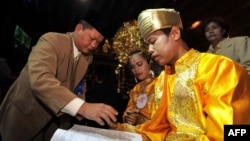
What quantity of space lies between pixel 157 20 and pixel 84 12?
3918 millimetres

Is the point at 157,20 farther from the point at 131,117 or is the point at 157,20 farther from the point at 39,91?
the point at 131,117

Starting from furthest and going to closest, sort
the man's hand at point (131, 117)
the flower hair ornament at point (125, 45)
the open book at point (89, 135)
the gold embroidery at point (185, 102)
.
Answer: the flower hair ornament at point (125, 45) < the man's hand at point (131, 117) < the gold embroidery at point (185, 102) < the open book at point (89, 135)

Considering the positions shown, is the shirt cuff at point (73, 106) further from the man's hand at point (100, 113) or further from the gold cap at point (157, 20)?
the gold cap at point (157, 20)

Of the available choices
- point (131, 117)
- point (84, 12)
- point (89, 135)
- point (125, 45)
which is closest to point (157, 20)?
point (89, 135)

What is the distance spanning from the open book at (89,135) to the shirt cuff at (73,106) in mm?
77

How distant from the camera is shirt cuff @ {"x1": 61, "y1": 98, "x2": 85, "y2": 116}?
3.75ft

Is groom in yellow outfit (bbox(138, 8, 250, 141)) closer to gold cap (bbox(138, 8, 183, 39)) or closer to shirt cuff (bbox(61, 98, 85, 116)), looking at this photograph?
gold cap (bbox(138, 8, 183, 39))

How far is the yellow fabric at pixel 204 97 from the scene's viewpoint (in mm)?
976

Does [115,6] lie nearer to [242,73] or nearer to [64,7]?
[64,7]

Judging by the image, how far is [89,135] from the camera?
3.31 feet

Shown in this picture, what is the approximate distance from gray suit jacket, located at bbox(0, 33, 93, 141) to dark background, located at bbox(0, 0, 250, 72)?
8.06 feet

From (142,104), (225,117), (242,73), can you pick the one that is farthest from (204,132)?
(142,104)

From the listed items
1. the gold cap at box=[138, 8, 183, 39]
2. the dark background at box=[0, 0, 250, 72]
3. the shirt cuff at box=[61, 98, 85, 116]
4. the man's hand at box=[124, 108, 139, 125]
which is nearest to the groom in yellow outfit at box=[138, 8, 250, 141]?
the gold cap at box=[138, 8, 183, 39]

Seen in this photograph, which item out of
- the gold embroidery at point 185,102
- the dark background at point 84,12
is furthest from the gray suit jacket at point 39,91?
the dark background at point 84,12
